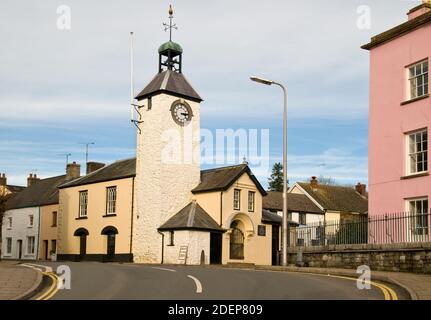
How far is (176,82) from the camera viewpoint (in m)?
42.9

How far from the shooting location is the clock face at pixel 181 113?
138 feet

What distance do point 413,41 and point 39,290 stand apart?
19.2 m

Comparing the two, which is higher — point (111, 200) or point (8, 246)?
point (111, 200)

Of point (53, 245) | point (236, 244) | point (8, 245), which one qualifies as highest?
point (236, 244)

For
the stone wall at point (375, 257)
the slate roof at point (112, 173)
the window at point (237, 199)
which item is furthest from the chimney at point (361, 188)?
the stone wall at point (375, 257)

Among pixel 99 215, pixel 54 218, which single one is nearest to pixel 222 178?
pixel 99 215

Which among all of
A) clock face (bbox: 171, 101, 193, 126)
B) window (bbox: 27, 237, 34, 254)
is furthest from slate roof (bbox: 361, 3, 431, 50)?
window (bbox: 27, 237, 34, 254)

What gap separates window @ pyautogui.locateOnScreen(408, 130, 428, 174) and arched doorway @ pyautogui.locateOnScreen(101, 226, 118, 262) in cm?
2435

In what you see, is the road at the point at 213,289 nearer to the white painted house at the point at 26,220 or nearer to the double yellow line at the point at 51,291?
the double yellow line at the point at 51,291

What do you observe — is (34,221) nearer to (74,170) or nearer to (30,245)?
(30,245)

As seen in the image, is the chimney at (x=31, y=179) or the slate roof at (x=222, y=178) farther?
the chimney at (x=31, y=179)

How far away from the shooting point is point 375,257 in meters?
22.9

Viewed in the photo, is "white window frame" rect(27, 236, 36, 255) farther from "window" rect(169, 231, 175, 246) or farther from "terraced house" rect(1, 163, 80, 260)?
"window" rect(169, 231, 175, 246)

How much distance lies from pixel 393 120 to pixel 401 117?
51 cm
